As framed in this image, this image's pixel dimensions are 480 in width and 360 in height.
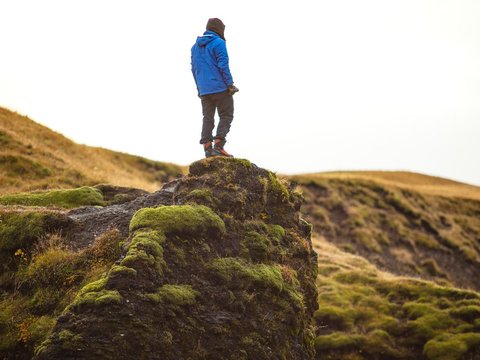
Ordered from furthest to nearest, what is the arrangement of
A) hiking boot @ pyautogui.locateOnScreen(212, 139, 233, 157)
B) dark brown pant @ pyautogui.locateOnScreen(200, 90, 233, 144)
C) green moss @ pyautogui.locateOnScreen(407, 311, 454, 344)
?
green moss @ pyautogui.locateOnScreen(407, 311, 454, 344), hiking boot @ pyautogui.locateOnScreen(212, 139, 233, 157), dark brown pant @ pyautogui.locateOnScreen(200, 90, 233, 144)

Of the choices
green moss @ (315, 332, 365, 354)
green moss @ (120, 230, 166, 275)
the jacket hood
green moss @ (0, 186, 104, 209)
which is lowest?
green moss @ (315, 332, 365, 354)

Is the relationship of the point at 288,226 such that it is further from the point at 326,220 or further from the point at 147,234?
the point at 326,220

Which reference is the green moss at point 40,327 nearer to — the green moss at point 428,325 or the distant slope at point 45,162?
the distant slope at point 45,162

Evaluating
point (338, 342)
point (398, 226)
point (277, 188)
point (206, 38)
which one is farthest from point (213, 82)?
point (398, 226)

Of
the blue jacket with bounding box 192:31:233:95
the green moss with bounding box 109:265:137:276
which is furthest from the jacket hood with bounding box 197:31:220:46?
the green moss with bounding box 109:265:137:276

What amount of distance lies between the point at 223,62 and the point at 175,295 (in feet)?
24.5

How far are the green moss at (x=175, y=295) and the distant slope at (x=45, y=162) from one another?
744 centimetres

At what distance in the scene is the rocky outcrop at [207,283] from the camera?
8.44 m

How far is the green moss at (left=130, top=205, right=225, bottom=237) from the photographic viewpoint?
10844 millimetres

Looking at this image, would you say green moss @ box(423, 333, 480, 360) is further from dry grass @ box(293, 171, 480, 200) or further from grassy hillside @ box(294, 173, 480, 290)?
dry grass @ box(293, 171, 480, 200)

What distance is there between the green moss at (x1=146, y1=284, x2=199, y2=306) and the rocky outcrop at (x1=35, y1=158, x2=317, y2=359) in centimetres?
2

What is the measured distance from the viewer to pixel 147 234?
10.3 m

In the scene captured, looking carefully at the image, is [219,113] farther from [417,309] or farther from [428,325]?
[417,309]

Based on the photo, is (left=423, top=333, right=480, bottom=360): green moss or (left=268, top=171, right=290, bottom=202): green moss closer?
(left=268, top=171, right=290, bottom=202): green moss
